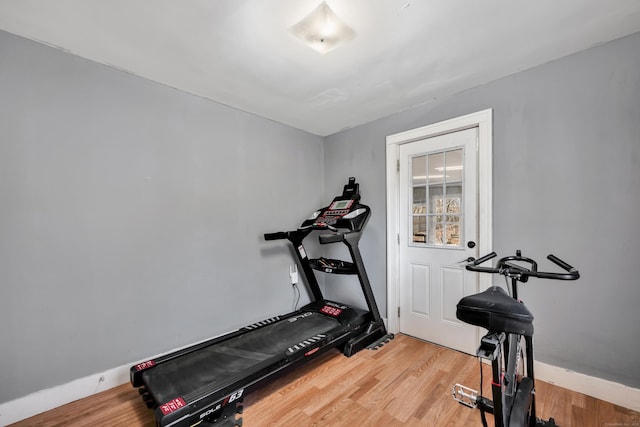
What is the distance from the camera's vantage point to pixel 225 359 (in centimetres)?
197

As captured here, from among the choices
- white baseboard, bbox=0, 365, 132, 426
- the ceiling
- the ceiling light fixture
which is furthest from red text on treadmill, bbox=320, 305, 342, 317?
the ceiling light fixture

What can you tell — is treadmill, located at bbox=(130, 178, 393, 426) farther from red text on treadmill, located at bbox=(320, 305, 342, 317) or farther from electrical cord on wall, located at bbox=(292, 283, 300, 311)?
electrical cord on wall, located at bbox=(292, 283, 300, 311)

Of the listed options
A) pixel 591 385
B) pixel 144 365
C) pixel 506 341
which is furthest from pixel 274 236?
pixel 591 385

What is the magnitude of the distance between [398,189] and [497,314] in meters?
1.87

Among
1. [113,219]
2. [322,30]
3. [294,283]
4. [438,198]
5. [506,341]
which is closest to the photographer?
[506,341]

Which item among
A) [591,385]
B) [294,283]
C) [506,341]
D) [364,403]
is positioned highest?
[506,341]

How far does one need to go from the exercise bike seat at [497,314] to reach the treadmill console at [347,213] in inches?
59.5

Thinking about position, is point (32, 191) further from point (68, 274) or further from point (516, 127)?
point (516, 127)

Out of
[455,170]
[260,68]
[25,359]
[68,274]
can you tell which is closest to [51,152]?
[68,274]

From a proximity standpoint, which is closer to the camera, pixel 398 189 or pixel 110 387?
pixel 110 387

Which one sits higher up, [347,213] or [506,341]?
[347,213]

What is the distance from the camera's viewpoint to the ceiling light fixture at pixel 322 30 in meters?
1.53

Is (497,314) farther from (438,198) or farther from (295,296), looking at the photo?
(295,296)

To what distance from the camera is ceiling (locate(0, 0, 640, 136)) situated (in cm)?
150
